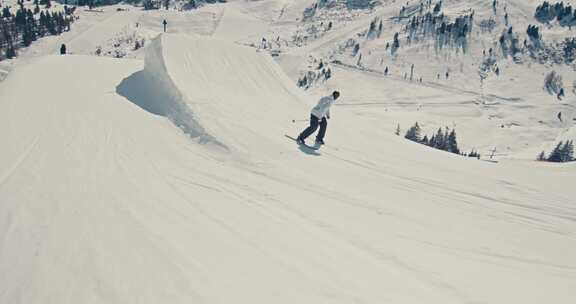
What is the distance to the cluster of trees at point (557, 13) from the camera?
401ft

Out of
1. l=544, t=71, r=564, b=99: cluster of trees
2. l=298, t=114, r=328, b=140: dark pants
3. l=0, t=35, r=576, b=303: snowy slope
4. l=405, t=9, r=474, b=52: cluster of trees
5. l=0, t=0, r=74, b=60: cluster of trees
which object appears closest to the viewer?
l=0, t=35, r=576, b=303: snowy slope

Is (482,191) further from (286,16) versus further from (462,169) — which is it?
(286,16)

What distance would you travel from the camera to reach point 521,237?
582cm

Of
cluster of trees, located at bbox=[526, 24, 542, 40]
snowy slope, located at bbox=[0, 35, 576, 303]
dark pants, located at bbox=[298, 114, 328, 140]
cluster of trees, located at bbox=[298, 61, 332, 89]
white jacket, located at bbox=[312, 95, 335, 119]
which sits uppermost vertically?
cluster of trees, located at bbox=[526, 24, 542, 40]

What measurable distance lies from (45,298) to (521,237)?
6420 mm

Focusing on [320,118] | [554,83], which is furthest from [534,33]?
[320,118]

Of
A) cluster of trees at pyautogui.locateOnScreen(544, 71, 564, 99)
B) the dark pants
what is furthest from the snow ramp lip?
cluster of trees at pyautogui.locateOnScreen(544, 71, 564, 99)

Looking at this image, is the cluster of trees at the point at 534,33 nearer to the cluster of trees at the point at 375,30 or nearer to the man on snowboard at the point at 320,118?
the cluster of trees at the point at 375,30

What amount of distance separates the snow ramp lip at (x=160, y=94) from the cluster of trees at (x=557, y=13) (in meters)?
148

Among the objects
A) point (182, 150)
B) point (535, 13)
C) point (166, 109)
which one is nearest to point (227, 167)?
point (182, 150)

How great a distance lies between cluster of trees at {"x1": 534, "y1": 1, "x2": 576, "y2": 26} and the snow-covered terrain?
14616 cm

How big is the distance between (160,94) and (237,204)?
8345 millimetres

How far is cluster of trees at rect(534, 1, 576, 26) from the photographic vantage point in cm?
12231

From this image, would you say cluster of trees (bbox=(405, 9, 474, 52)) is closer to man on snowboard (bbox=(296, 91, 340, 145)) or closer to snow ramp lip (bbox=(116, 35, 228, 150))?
snow ramp lip (bbox=(116, 35, 228, 150))
